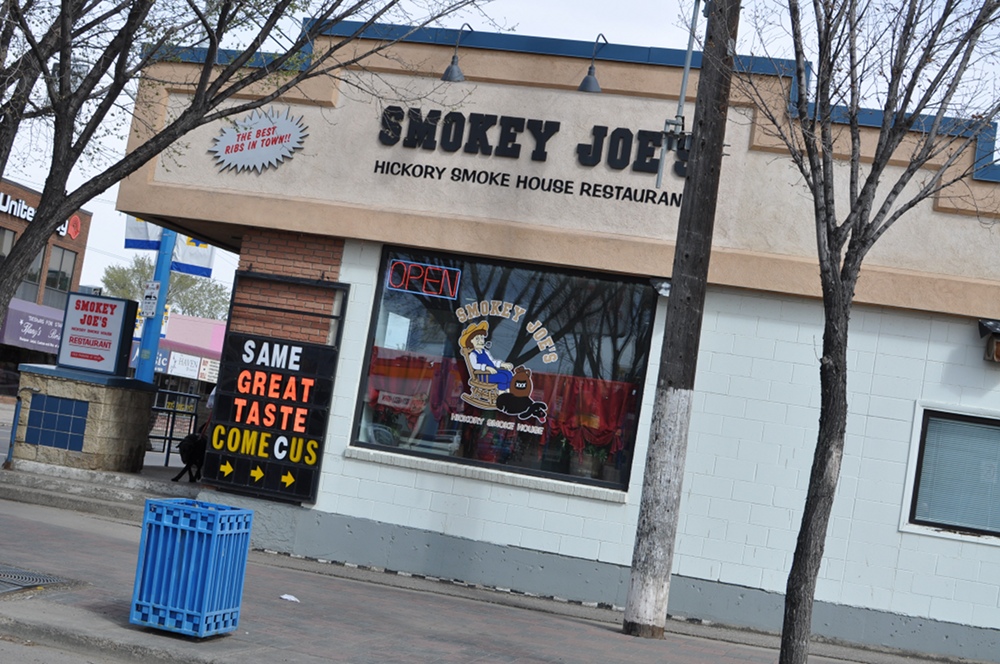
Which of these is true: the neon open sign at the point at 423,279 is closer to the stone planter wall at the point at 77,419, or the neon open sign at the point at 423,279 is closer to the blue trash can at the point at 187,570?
the stone planter wall at the point at 77,419

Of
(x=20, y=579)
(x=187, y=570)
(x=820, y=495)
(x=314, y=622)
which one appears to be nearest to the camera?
(x=187, y=570)

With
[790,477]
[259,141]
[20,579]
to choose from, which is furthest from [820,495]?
[259,141]

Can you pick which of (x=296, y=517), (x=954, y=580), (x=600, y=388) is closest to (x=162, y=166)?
(x=296, y=517)

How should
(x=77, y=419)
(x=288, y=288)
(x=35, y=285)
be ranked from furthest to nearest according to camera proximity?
1. (x=35, y=285)
2. (x=77, y=419)
3. (x=288, y=288)

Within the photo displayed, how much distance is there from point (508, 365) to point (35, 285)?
39.3 meters

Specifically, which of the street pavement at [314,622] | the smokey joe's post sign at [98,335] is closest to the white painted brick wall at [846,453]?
the street pavement at [314,622]

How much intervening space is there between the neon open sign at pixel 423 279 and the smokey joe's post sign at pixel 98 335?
4064 mm

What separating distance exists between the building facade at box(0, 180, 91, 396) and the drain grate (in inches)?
1209

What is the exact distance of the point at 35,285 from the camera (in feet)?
150

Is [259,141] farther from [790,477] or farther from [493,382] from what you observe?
[790,477]

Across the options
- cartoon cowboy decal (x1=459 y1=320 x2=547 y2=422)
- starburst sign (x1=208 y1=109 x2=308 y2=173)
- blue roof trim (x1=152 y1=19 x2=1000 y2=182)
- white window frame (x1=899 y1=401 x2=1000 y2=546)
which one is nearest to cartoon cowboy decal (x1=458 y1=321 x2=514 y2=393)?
cartoon cowboy decal (x1=459 y1=320 x2=547 y2=422)

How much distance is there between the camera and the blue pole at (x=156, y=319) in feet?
64.8

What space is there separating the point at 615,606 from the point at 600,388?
232 centimetres

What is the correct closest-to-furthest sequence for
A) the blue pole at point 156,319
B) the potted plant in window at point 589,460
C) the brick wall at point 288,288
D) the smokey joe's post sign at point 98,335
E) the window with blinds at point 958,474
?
the window with blinds at point 958,474 → the potted plant in window at point 589,460 → the brick wall at point 288,288 → the smokey joe's post sign at point 98,335 → the blue pole at point 156,319
